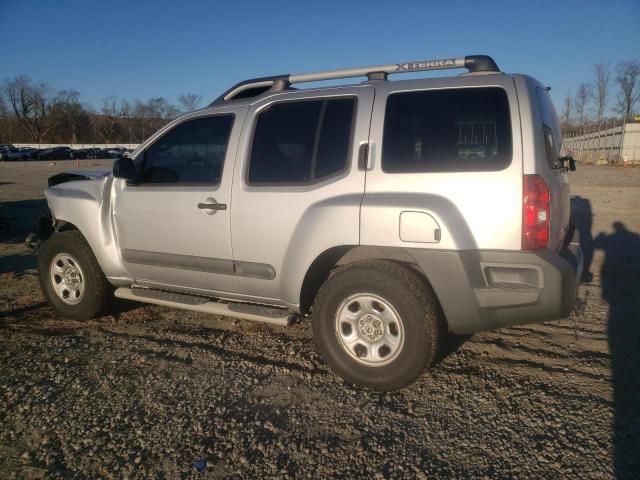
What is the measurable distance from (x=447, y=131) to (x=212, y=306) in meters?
2.28

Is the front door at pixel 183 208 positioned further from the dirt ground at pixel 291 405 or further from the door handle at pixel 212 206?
the dirt ground at pixel 291 405

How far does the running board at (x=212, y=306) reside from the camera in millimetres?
3658

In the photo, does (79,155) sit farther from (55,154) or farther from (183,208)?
(183,208)

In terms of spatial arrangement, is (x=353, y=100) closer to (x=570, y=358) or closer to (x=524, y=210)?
(x=524, y=210)

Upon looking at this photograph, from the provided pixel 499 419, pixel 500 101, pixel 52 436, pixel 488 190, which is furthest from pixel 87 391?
pixel 500 101

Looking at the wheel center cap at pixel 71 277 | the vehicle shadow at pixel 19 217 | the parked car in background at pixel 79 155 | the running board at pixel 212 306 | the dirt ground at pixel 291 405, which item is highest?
the parked car in background at pixel 79 155

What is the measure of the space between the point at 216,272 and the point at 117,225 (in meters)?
1.15

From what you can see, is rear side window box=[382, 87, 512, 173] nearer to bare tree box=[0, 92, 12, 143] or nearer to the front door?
the front door

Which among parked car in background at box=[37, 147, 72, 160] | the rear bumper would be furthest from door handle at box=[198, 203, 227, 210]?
parked car in background at box=[37, 147, 72, 160]

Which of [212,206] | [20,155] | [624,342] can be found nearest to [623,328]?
[624,342]

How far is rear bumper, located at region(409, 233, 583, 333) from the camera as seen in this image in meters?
2.87

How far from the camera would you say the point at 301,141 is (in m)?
3.63

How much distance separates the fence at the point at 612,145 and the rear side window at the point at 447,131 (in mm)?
26964

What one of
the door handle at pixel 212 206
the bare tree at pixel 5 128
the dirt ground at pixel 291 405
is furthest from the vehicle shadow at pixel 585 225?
the bare tree at pixel 5 128
